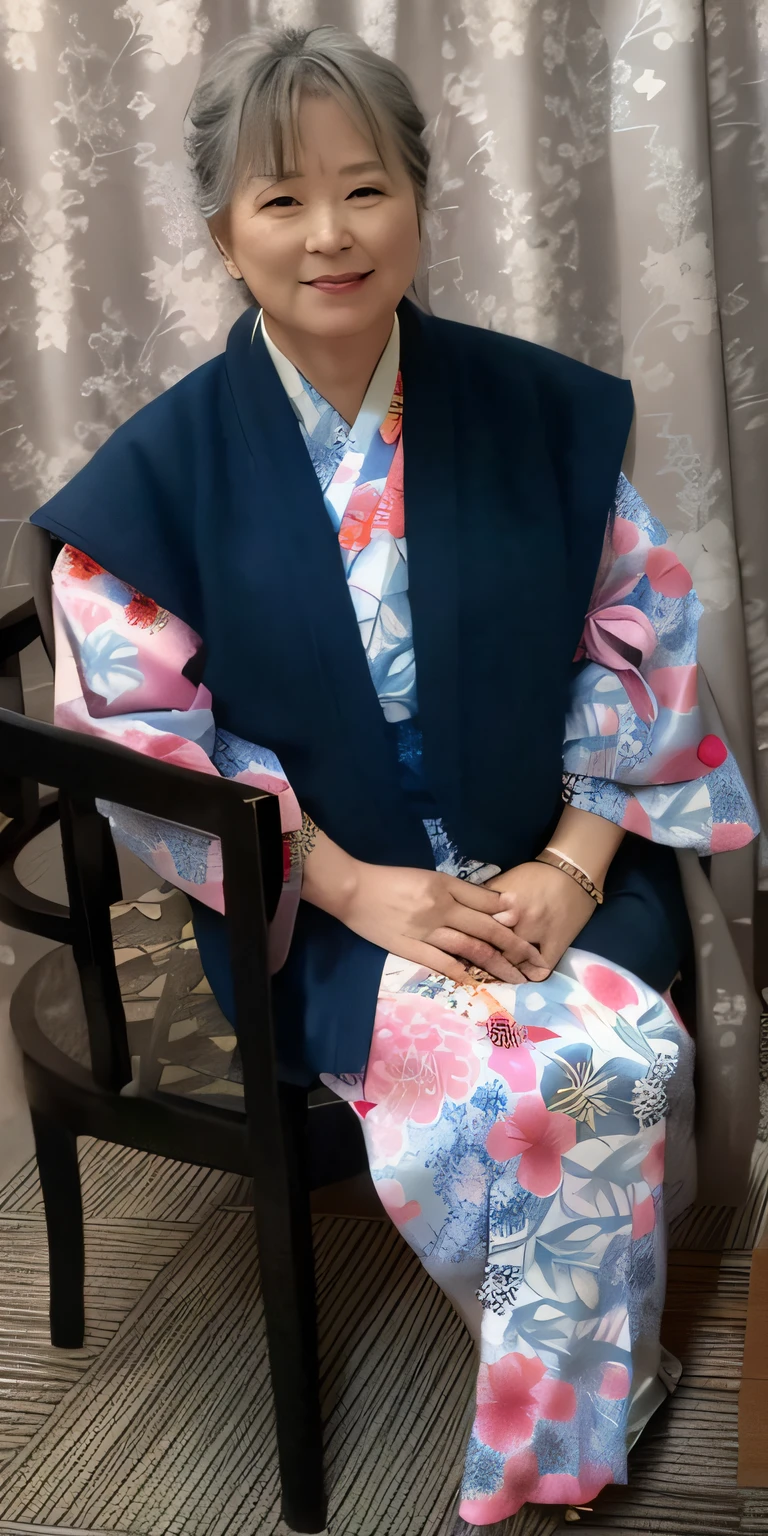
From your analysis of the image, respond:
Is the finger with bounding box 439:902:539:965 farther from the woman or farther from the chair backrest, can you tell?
the chair backrest

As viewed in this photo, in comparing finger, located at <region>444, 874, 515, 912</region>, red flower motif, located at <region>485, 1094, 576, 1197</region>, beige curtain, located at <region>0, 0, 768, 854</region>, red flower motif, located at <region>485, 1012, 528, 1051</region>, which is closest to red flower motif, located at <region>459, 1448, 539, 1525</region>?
red flower motif, located at <region>485, 1094, 576, 1197</region>

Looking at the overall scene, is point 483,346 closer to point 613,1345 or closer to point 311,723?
point 311,723

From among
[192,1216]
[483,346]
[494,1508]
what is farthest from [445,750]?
[192,1216]

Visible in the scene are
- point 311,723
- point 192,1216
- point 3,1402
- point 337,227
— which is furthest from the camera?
point 192,1216

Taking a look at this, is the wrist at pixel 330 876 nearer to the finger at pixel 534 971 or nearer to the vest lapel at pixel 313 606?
the vest lapel at pixel 313 606

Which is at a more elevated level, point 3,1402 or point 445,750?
point 445,750

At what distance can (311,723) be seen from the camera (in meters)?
1.28

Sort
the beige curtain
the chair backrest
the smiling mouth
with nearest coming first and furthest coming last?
the chair backrest < the smiling mouth < the beige curtain

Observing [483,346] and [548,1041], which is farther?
[483,346]

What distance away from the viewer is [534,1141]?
1.17m

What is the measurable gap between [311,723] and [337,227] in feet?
1.41

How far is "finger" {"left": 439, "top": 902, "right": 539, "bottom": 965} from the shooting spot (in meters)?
1.28

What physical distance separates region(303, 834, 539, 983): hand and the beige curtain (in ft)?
1.82

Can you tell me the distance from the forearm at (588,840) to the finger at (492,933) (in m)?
0.12
